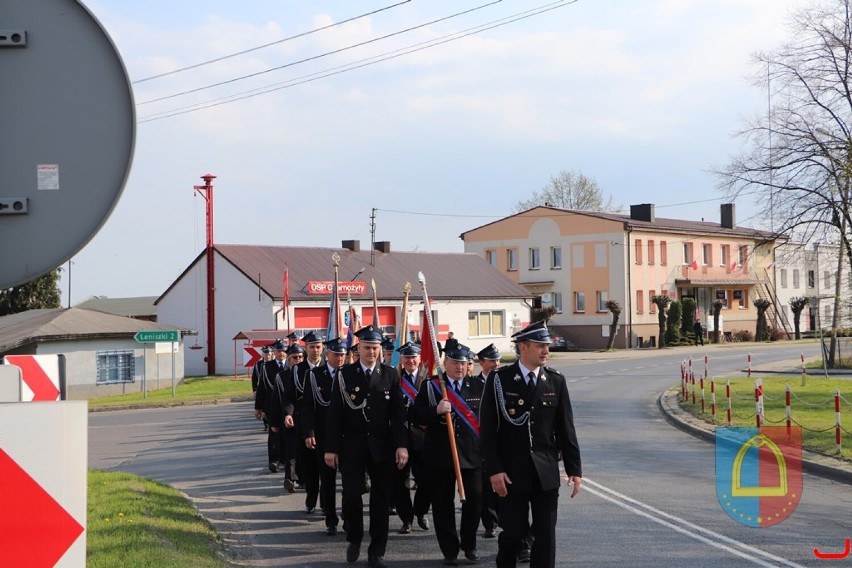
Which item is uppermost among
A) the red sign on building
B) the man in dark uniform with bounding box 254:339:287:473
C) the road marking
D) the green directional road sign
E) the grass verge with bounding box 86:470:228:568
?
the red sign on building

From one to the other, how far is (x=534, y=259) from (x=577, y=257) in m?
4.08

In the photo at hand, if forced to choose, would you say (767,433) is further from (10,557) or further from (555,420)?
(10,557)

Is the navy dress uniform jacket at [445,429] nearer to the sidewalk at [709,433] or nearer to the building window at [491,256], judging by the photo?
the sidewalk at [709,433]

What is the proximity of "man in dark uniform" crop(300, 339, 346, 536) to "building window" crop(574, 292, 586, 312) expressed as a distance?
57.5 meters

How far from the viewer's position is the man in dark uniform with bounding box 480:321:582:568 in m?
7.05

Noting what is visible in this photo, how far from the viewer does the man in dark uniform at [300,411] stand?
11.8m

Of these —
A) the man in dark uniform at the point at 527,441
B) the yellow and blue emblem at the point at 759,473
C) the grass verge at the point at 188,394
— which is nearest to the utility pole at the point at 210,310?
the grass verge at the point at 188,394

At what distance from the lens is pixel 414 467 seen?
1085cm

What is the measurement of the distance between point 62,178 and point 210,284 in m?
47.5

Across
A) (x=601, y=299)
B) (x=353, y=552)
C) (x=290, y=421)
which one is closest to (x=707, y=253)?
(x=601, y=299)

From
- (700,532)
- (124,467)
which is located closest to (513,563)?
(700,532)

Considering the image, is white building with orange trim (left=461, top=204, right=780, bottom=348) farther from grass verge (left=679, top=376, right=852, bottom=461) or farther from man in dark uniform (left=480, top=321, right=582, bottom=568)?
man in dark uniform (left=480, top=321, right=582, bottom=568)

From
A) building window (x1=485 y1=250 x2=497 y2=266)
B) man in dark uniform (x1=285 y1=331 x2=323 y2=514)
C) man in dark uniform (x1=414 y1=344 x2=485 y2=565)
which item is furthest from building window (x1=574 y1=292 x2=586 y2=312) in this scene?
man in dark uniform (x1=414 y1=344 x2=485 y2=565)

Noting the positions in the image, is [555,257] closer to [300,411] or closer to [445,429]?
[300,411]
